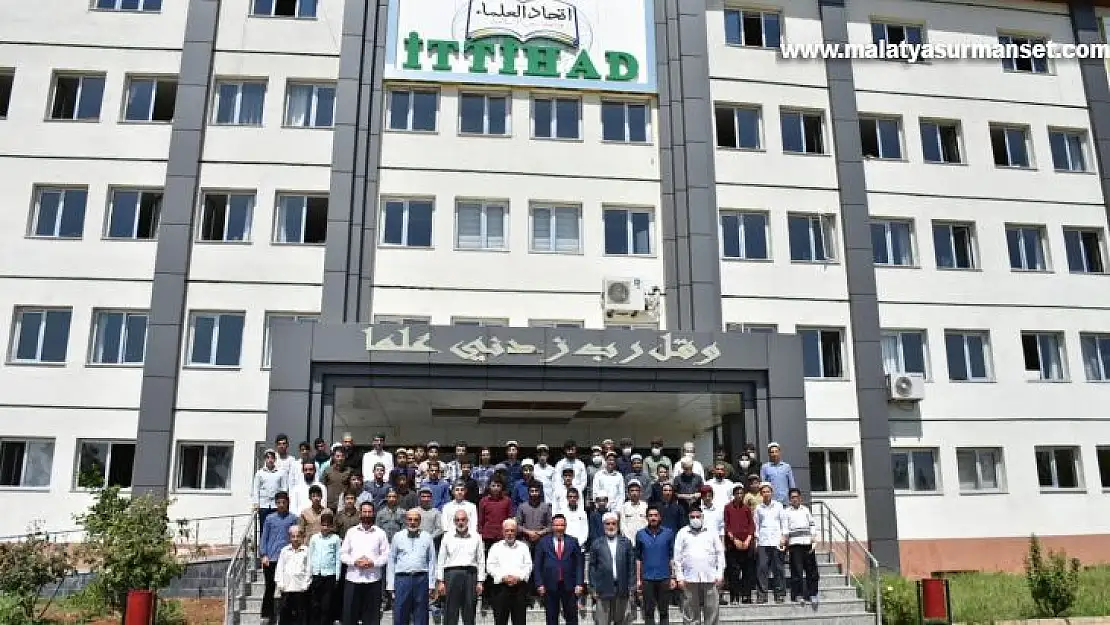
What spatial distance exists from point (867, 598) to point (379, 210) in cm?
1288

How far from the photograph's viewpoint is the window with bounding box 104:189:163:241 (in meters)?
20.0

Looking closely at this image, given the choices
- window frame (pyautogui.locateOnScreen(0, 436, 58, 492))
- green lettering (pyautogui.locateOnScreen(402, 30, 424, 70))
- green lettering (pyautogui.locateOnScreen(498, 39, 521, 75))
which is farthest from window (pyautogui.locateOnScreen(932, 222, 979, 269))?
window frame (pyautogui.locateOnScreen(0, 436, 58, 492))

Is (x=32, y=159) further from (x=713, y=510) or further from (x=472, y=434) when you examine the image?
(x=713, y=510)

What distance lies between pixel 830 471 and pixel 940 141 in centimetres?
927

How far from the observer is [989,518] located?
20.6m

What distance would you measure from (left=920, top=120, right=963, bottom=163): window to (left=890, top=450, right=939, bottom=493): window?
7.52 m

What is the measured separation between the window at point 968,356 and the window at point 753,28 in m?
8.63

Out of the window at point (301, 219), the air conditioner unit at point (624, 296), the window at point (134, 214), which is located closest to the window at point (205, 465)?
the window at point (301, 219)

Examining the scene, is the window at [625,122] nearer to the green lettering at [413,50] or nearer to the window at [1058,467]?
the green lettering at [413,50]

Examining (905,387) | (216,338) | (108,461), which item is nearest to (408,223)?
(216,338)

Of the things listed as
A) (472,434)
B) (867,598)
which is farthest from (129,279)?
(867,598)

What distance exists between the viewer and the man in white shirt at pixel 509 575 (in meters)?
10.9

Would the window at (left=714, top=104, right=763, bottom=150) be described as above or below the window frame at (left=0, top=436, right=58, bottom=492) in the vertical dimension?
above

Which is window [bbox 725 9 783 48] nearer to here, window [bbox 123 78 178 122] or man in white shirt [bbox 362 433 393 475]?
window [bbox 123 78 178 122]
